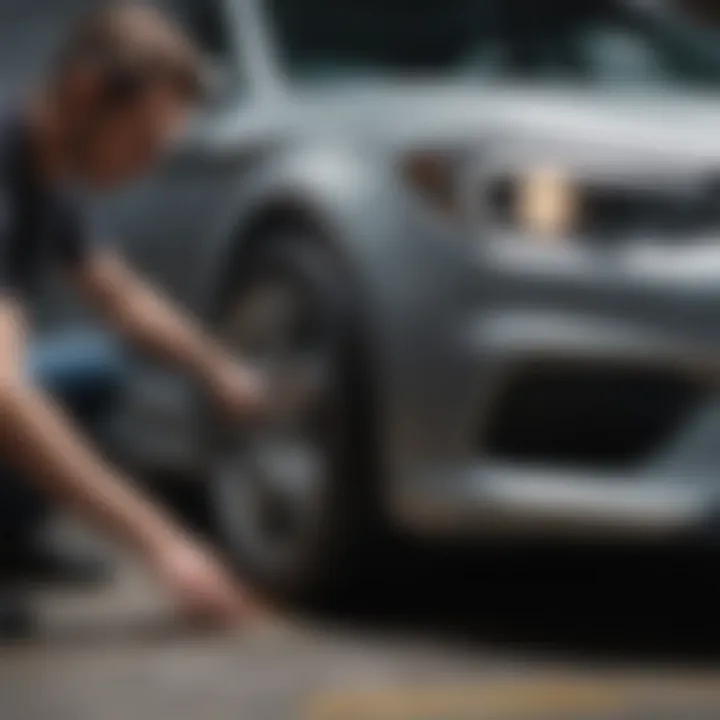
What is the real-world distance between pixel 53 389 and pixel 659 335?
1.16ft

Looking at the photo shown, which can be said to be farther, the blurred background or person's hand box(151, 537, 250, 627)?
the blurred background

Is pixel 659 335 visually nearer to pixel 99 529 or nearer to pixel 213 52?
pixel 213 52

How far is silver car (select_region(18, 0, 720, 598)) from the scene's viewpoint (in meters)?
1.49

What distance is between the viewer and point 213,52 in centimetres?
152

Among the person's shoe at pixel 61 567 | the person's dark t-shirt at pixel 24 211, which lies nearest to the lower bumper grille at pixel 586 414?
the person's shoe at pixel 61 567

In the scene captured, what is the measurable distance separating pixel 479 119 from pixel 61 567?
0.33 metres

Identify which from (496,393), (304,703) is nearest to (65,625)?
(304,703)

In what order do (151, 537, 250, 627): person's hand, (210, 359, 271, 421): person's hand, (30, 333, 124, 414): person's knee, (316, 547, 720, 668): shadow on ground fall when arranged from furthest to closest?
(316, 547, 720, 668): shadow on ground, (210, 359, 271, 421): person's hand, (30, 333, 124, 414): person's knee, (151, 537, 250, 627): person's hand

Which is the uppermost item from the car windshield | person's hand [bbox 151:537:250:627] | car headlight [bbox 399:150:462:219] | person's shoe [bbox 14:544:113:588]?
the car windshield

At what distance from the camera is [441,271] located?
4.93 feet

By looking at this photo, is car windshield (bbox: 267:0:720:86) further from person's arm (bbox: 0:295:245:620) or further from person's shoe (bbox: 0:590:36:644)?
person's arm (bbox: 0:295:245:620)

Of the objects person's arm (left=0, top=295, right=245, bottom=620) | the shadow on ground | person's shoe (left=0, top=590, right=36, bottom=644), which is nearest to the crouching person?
person's arm (left=0, top=295, right=245, bottom=620)

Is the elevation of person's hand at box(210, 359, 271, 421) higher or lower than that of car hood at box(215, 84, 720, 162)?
lower

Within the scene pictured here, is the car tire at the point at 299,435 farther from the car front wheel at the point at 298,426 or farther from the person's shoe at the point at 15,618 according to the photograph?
the person's shoe at the point at 15,618
